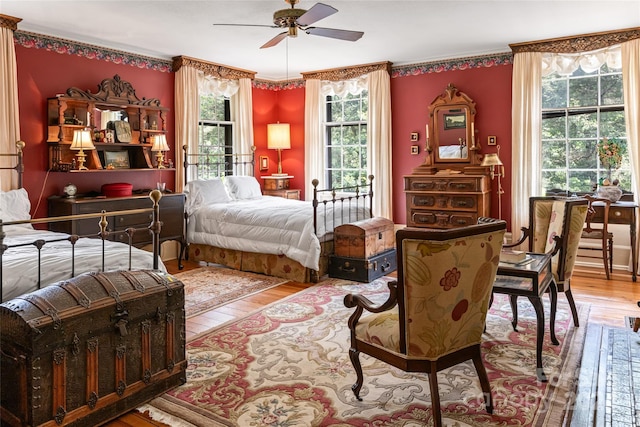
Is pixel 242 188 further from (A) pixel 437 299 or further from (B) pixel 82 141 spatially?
(A) pixel 437 299

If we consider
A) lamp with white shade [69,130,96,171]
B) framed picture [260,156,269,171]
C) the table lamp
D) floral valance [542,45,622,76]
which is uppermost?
floral valance [542,45,622,76]

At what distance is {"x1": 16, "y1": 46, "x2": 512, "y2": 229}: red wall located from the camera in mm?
5391

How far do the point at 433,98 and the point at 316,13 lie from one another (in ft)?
12.3

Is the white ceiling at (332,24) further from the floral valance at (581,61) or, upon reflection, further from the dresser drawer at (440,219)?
the dresser drawer at (440,219)

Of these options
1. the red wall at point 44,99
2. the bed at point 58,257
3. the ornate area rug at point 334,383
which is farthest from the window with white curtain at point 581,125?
the red wall at point 44,99

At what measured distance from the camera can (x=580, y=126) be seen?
6301mm

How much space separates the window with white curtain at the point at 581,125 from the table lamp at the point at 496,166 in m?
0.56

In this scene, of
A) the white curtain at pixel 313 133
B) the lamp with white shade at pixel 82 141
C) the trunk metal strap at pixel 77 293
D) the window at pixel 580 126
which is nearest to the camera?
the trunk metal strap at pixel 77 293

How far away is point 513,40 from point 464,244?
4878mm

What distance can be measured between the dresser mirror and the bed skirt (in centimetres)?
251

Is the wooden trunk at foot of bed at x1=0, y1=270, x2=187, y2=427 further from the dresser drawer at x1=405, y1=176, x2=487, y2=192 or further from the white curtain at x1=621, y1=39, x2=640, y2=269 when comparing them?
the white curtain at x1=621, y1=39, x2=640, y2=269

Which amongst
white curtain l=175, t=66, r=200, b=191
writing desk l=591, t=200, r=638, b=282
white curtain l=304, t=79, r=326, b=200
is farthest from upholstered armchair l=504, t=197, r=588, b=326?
white curtain l=175, t=66, r=200, b=191

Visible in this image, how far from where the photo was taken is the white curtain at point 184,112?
269 inches

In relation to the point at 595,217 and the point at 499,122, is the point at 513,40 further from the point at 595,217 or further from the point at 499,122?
the point at 595,217
